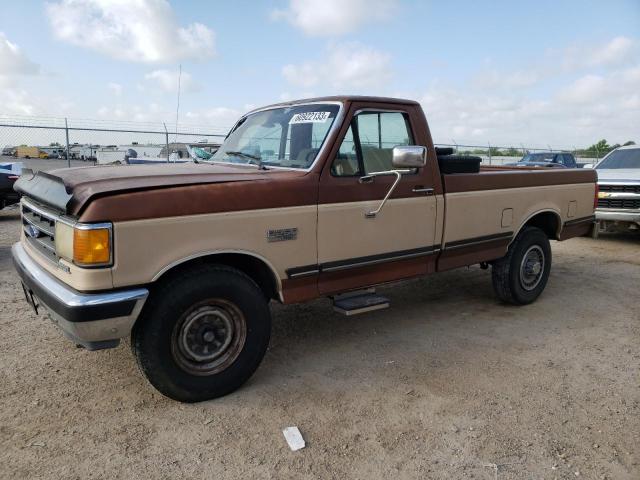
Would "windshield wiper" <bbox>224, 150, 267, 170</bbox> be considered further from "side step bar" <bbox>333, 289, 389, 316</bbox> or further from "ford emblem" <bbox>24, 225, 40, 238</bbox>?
"ford emblem" <bbox>24, 225, 40, 238</bbox>

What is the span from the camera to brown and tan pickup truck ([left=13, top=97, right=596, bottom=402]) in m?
2.85

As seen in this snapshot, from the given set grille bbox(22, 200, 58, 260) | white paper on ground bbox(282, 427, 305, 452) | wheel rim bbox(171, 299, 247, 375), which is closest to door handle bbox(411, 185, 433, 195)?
wheel rim bbox(171, 299, 247, 375)

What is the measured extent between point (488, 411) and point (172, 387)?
2050 mm

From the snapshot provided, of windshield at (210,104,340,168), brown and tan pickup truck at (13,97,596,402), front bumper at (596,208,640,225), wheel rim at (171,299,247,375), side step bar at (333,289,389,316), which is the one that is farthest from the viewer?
front bumper at (596,208,640,225)

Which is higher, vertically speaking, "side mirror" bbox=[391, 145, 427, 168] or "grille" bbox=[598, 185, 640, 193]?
"side mirror" bbox=[391, 145, 427, 168]

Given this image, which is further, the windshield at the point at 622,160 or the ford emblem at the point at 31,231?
the windshield at the point at 622,160

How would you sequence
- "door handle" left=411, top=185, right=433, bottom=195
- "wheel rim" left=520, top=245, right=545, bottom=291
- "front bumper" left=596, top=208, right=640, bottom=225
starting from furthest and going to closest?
"front bumper" left=596, top=208, right=640, bottom=225, "wheel rim" left=520, top=245, right=545, bottom=291, "door handle" left=411, top=185, right=433, bottom=195

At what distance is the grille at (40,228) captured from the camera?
3182 mm

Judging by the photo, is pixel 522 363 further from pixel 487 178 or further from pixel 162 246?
pixel 162 246

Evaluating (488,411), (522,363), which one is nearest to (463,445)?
(488,411)

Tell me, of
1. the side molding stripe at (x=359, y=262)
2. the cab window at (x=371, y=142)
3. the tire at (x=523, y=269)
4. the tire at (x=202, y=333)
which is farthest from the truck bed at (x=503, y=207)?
the tire at (x=202, y=333)

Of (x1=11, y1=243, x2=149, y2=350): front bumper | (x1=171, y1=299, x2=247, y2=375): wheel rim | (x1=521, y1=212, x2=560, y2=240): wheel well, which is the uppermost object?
(x1=521, y1=212, x2=560, y2=240): wheel well

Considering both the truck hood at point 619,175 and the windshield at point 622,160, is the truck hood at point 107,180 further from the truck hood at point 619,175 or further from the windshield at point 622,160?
the windshield at point 622,160

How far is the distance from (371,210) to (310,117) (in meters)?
0.93
